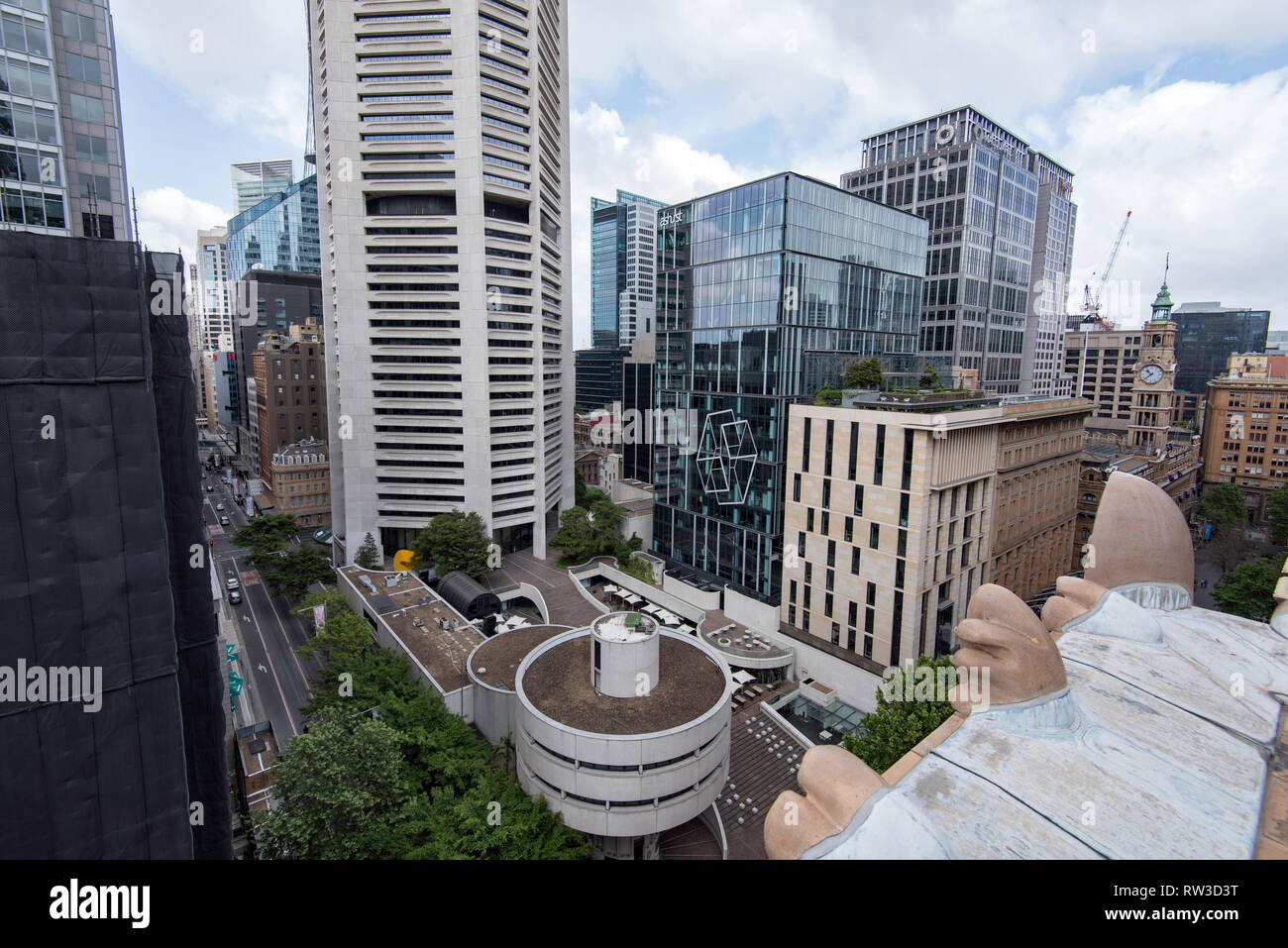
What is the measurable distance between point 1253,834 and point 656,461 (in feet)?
160

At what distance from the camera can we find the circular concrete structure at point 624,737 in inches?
983

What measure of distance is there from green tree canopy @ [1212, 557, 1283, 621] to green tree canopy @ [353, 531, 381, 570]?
6486cm

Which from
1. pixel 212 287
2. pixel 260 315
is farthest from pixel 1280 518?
pixel 212 287

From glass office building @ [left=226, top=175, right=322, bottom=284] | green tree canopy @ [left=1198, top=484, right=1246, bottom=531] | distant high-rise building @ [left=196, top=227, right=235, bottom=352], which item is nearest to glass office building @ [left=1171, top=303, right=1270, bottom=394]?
green tree canopy @ [left=1198, top=484, right=1246, bottom=531]

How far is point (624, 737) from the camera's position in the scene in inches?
968

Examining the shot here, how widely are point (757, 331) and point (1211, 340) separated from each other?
5102 inches

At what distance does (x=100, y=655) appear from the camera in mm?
11758

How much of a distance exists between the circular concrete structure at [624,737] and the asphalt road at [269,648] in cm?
1893

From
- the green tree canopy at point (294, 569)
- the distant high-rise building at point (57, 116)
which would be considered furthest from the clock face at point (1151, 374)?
the distant high-rise building at point (57, 116)

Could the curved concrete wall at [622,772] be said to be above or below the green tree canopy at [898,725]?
below

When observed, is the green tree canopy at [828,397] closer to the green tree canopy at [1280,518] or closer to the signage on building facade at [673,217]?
the signage on building facade at [673,217]

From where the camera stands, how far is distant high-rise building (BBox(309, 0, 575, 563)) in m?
54.2

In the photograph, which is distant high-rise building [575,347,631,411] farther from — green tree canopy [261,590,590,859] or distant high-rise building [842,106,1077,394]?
green tree canopy [261,590,590,859]
